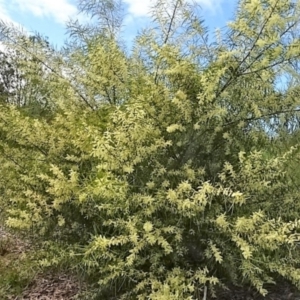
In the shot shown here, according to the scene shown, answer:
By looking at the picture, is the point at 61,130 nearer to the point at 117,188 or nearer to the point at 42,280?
the point at 117,188

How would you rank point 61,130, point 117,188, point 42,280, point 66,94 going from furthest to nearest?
point 42,280 < point 66,94 < point 61,130 < point 117,188

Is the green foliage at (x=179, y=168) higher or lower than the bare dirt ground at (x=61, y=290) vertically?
higher

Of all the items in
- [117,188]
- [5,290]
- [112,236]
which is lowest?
[5,290]

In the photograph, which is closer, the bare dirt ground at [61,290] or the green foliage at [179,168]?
the green foliage at [179,168]

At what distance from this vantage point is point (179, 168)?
355 centimetres

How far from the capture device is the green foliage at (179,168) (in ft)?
10.8

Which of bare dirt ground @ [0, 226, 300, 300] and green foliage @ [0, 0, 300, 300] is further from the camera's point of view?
bare dirt ground @ [0, 226, 300, 300]

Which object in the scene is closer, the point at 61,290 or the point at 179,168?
the point at 179,168

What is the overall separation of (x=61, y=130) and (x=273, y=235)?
172 centimetres

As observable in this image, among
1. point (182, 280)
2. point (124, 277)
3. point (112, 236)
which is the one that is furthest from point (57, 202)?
point (182, 280)

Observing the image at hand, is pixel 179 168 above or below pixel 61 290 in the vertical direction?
above

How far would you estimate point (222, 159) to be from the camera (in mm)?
3707

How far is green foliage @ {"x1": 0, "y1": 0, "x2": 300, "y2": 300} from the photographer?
129 inches

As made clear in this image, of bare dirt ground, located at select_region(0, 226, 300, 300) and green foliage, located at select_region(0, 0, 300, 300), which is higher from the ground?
green foliage, located at select_region(0, 0, 300, 300)
